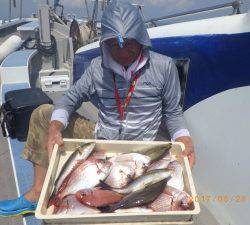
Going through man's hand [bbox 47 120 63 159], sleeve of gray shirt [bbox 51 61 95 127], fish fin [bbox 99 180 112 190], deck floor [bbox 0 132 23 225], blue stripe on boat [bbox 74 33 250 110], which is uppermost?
blue stripe on boat [bbox 74 33 250 110]

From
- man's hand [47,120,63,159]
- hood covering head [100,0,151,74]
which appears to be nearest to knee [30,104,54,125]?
man's hand [47,120,63,159]

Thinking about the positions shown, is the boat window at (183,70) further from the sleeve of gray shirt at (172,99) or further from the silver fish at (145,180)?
the silver fish at (145,180)

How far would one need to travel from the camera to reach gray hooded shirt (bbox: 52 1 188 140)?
100 inches

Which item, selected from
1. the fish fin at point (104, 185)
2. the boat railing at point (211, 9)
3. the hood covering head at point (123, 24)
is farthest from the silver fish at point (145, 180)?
the boat railing at point (211, 9)

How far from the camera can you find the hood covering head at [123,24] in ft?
7.48

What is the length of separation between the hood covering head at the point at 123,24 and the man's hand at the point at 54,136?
65 cm

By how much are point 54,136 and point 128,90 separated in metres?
0.64

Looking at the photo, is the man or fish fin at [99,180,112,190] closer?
fish fin at [99,180,112,190]

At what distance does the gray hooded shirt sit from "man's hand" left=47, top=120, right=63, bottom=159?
7 cm

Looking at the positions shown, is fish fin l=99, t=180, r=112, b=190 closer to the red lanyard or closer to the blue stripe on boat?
the red lanyard

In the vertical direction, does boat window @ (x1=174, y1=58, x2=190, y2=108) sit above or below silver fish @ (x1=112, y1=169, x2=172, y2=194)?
above

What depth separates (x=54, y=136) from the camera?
2.28m

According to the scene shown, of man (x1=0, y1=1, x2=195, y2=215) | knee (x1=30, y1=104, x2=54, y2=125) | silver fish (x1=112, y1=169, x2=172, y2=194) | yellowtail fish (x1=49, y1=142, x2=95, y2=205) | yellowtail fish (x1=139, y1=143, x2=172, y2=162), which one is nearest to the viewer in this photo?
silver fish (x1=112, y1=169, x2=172, y2=194)

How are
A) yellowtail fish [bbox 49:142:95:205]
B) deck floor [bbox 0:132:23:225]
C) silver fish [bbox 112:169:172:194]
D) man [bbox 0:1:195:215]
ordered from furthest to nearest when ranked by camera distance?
deck floor [bbox 0:132:23:225], man [bbox 0:1:195:215], yellowtail fish [bbox 49:142:95:205], silver fish [bbox 112:169:172:194]
